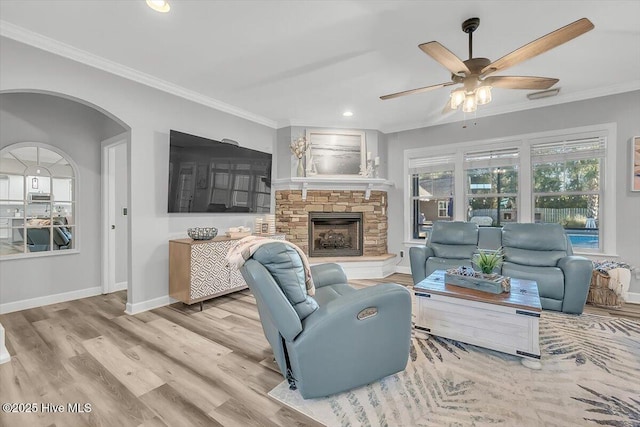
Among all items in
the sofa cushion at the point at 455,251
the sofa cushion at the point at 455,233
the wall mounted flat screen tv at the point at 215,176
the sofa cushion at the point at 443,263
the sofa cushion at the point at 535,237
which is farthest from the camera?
the sofa cushion at the point at 455,233

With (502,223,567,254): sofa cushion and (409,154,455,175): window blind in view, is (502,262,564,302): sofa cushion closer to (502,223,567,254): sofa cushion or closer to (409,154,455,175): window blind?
(502,223,567,254): sofa cushion

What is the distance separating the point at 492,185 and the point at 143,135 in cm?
487

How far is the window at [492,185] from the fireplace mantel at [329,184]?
1.39 m

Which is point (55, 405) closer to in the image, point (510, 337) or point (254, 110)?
point (510, 337)

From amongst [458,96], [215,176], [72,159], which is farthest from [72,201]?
[458,96]

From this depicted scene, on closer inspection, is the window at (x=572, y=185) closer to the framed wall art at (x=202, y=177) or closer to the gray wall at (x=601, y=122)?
the gray wall at (x=601, y=122)

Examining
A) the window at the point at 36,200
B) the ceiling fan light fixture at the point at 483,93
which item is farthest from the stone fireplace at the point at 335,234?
the window at the point at 36,200

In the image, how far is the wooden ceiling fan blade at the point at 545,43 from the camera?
1662 mm

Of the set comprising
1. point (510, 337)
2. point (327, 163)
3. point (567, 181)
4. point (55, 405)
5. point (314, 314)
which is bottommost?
point (55, 405)

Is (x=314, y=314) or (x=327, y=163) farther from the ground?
(x=327, y=163)

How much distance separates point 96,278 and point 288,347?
3.51 meters

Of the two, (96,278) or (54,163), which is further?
(96,278)

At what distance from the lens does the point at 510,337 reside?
7.00 ft

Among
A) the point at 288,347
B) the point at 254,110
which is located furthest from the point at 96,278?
the point at 288,347
